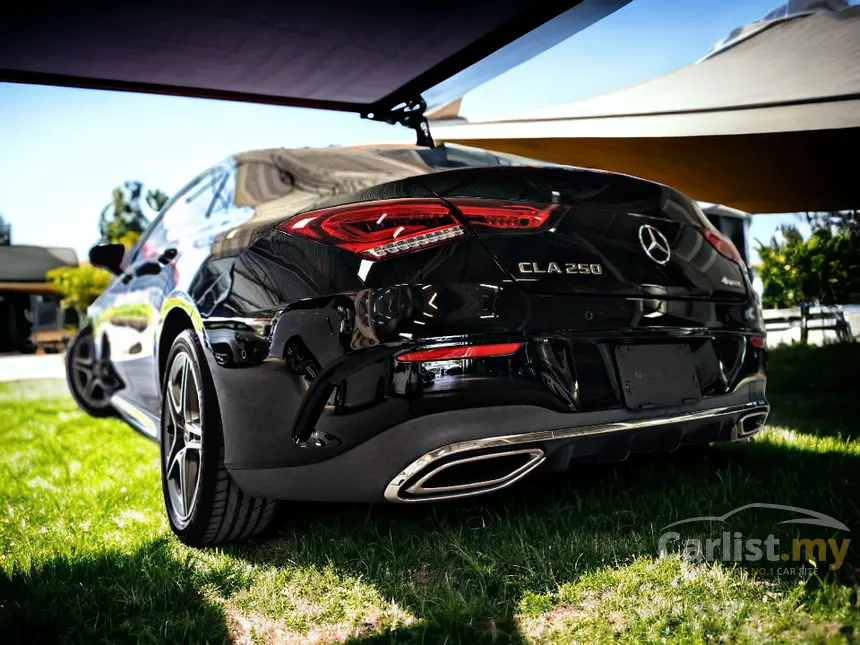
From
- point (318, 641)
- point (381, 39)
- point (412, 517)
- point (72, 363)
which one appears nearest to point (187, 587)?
point (318, 641)

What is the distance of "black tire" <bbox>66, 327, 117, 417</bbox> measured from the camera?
536 centimetres

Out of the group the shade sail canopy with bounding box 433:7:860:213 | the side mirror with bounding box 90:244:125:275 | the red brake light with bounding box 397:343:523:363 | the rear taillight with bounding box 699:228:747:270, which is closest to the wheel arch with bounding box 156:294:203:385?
the red brake light with bounding box 397:343:523:363

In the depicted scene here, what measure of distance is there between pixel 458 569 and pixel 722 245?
4.79ft

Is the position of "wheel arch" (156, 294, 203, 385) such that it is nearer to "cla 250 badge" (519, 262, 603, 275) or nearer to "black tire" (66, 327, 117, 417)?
"cla 250 badge" (519, 262, 603, 275)

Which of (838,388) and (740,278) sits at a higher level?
(740,278)

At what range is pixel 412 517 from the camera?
2543mm

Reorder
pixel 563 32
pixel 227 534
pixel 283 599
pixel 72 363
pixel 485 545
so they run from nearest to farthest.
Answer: pixel 283 599
pixel 485 545
pixel 227 534
pixel 563 32
pixel 72 363

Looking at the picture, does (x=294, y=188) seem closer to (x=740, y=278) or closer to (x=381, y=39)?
(x=740, y=278)

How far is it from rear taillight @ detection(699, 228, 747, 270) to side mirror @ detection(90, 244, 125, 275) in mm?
3505

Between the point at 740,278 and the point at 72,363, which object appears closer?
the point at 740,278

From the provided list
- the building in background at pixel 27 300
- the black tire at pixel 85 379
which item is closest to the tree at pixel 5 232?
the building in background at pixel 27 300

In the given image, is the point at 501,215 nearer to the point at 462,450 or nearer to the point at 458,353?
the point at 458,353

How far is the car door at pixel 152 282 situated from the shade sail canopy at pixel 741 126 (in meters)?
2.83

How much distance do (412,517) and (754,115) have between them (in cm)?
406
